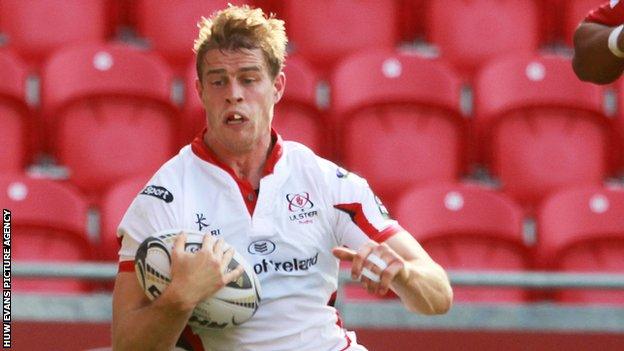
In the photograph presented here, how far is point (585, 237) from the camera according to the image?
239 inches

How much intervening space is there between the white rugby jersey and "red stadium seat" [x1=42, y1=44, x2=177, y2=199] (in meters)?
2.16

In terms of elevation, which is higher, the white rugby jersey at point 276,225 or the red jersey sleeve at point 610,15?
the red jersey sleeve at point 610,15

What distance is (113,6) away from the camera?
7340 millimetres

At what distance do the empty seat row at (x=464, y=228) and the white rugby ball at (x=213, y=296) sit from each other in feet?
6.52

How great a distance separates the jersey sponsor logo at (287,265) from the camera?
13.3 ft

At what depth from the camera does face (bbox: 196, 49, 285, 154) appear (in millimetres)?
4105

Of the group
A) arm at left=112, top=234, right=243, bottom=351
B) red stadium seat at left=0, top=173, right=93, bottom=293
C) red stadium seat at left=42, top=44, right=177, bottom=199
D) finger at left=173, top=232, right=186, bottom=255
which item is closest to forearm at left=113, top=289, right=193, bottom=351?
arm at left=112, top=234, right=243, bottom=351

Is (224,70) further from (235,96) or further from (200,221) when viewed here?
(200,221)

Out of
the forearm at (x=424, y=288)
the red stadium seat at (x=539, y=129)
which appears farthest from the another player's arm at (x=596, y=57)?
the red stadium seat at (x=539, y=129)

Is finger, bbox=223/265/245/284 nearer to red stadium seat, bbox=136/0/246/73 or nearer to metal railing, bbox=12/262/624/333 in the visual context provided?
metal railing, bbox=12/262/624/333

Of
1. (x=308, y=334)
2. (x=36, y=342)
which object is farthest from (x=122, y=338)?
(x=36, y=342)

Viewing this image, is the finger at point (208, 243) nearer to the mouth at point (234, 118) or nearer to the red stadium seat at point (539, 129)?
the mouth at point (234, 118)

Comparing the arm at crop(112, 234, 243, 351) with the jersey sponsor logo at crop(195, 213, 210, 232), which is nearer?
the arm at crop(112, 234, 243, 351)

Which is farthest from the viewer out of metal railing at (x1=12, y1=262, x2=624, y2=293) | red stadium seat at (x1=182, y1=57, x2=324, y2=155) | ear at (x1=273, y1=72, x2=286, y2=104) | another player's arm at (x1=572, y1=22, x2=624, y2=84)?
red stadium seat at (x1=182, y1=57, x2=324, y2=155)
